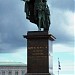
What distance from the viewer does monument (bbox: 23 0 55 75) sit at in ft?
67.8

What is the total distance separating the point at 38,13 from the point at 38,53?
197cm

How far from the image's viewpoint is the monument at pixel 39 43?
20672 mm

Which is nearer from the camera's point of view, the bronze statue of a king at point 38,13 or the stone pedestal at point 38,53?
the stone pedestal at point 38,53

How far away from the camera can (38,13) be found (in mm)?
21516

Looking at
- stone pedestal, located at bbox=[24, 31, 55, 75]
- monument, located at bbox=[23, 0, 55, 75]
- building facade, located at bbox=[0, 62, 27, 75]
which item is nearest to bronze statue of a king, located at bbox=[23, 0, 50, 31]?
monument, located at bbox=[23, 0, 55, 75]

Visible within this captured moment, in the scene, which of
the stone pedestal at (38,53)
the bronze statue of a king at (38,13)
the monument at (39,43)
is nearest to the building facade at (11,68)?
the bronze statue of a king at (38,13)

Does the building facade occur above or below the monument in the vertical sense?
below

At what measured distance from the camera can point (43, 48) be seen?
2073 cm

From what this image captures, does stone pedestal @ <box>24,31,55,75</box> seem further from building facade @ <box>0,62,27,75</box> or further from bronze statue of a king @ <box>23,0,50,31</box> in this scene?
building facade @ <box>0,62,27,75</box>

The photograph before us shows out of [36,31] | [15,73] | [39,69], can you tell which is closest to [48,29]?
[36,31]

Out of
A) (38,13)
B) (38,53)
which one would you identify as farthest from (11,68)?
(38,53)

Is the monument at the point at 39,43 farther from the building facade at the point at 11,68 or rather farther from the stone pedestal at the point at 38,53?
the building facade at the point at 11,68

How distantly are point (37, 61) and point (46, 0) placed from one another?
293cm

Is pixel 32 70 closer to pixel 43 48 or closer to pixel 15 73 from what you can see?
pixel 43 48
